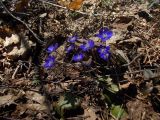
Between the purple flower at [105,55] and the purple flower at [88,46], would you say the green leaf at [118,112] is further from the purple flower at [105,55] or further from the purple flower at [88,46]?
the purple flower at [88,46]

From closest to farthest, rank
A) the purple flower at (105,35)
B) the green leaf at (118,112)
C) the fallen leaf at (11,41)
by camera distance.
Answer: the green leaf at (118,112) → the purple flower at (105,35) → the fallen leaf at (11,41)

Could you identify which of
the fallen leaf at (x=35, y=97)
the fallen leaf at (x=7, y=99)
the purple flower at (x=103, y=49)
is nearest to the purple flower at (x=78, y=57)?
the purple flower at (x=103, y=49)

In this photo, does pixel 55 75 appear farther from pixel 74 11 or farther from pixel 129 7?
pixel 129 7

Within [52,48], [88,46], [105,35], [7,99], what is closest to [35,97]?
[7,99]

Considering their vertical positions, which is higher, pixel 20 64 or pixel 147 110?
pixel 20 64

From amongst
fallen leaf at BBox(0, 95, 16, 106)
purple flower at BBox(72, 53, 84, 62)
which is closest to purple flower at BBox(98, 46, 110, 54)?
purple flower at BBox(72, 53, 84, 62)

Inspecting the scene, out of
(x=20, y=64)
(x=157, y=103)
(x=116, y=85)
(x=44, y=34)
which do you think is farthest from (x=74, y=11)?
(x=157, y=103)

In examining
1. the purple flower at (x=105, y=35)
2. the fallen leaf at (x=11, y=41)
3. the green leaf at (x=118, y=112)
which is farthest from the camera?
the fallen leaf at (x=11, y=41)
